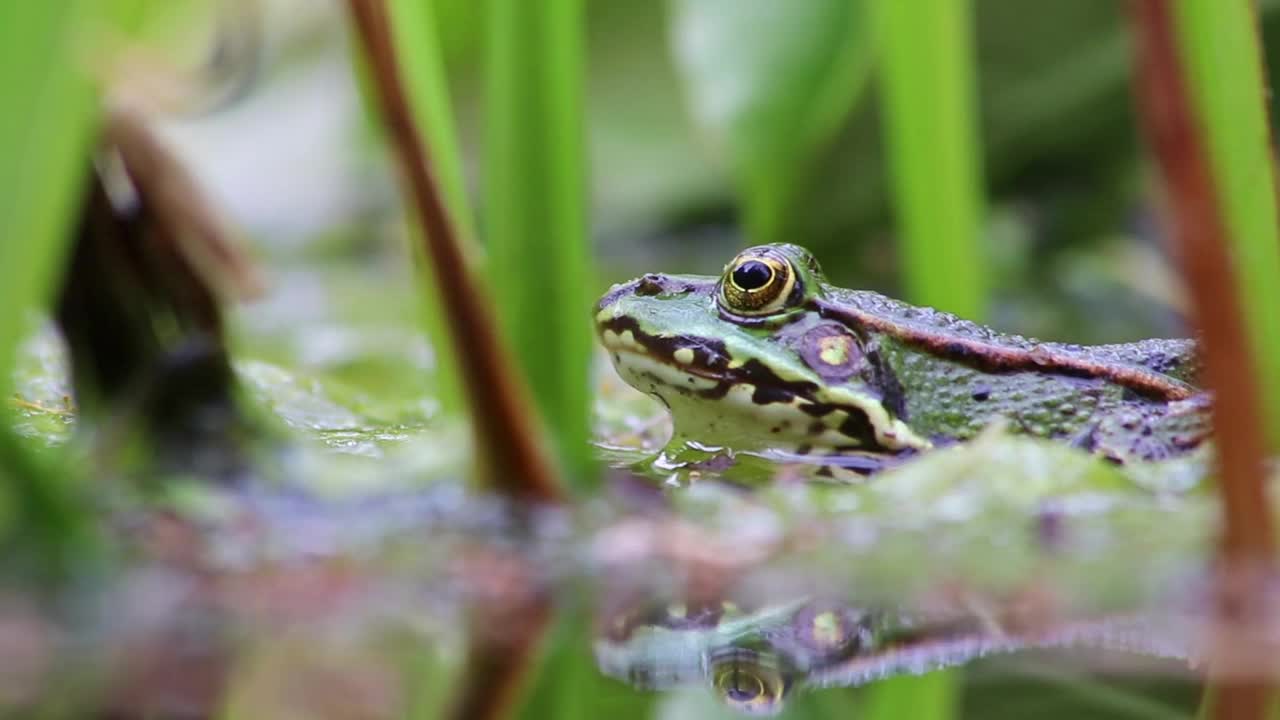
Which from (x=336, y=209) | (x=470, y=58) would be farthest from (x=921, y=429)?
(x=336, y=209)

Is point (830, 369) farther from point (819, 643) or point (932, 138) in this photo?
point (819, 643)

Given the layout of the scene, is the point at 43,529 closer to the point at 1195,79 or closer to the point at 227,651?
the point at 227,651

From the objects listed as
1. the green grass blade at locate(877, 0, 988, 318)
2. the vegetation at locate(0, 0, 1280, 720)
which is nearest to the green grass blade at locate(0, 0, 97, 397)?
the vegetation at locate(0, 0, 1280, 720)

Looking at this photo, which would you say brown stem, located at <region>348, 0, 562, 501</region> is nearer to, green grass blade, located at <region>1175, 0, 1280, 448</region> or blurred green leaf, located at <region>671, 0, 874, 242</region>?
green grass blade, located at <region>1175, 0, 1280, 448</region>

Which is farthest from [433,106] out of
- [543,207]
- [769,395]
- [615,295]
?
[769,395]

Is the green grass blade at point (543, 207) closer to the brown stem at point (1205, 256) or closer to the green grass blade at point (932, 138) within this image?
the green grass blade at point (932, 138)

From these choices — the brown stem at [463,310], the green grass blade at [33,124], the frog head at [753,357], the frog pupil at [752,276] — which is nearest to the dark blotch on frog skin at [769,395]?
the frog head at [753,357]
